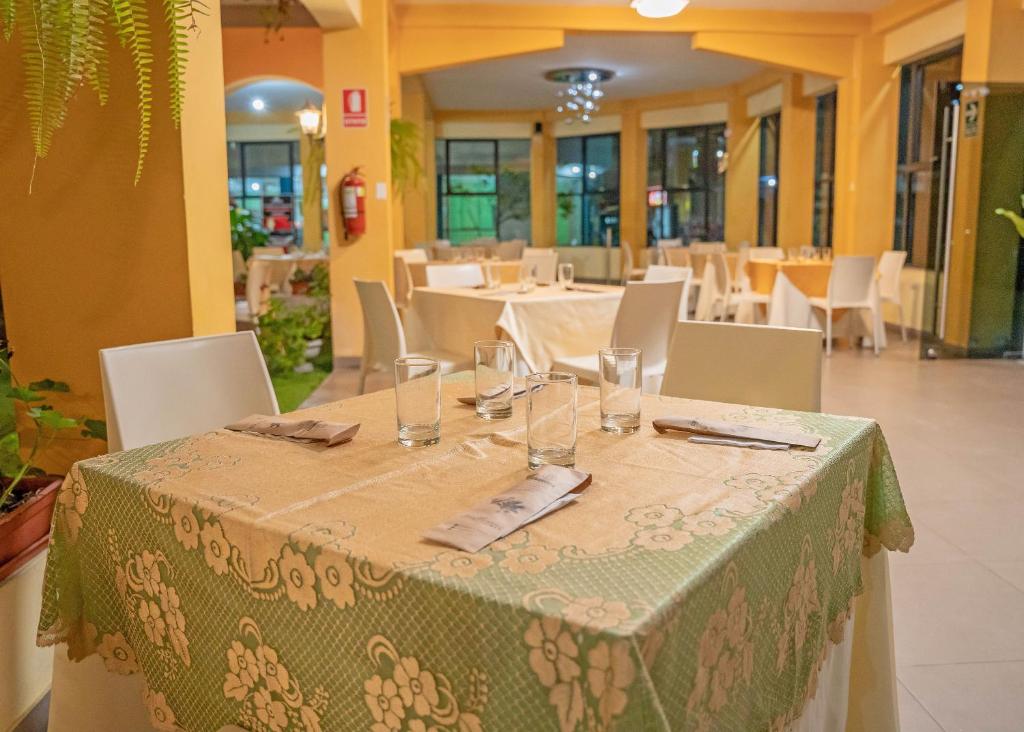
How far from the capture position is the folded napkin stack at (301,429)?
5.02 ft

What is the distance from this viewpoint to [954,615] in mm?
Answer: 2500

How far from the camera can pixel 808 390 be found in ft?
6.81

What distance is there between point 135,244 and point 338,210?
4621 millimetres

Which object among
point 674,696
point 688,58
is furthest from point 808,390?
point 688,58

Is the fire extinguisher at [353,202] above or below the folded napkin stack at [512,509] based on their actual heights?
above

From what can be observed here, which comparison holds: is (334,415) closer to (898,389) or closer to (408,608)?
(408,608)

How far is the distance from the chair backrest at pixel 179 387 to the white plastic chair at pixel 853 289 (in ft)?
20.2

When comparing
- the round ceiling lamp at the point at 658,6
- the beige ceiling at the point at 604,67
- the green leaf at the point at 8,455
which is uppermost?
the beige ceiling at the point at 604,67

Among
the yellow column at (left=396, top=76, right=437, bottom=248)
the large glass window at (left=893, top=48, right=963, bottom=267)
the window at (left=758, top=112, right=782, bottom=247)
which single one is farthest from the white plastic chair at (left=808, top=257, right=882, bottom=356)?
the yellow column at (left=396, top=76, right=437, bottom=248)

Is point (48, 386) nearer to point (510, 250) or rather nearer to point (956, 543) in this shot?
point (956, 543)

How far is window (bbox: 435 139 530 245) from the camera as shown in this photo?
52.6ft

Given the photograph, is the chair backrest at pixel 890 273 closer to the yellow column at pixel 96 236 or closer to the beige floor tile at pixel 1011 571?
the beige floor tile at pixel 1011 571

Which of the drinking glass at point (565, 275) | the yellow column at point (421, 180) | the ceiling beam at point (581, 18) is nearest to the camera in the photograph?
the drinking glass at point (565, 275)

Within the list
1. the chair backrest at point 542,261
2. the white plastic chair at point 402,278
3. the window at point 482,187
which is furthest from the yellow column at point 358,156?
the window at point 482,187
